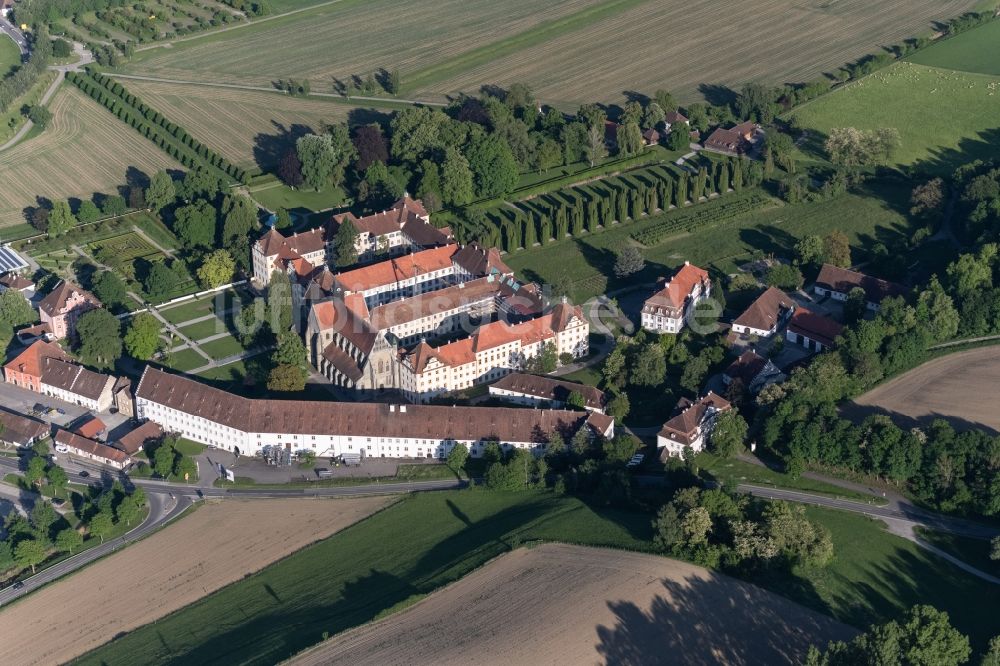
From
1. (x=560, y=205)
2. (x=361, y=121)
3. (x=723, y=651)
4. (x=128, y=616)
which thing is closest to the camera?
(x=723, y=651)

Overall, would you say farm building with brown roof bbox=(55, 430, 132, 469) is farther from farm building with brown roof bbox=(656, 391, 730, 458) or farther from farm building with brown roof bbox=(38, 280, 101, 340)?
farm building with brown roof bbox=(656, 391, 730, 458)

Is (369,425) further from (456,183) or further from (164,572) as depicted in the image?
(456,183)

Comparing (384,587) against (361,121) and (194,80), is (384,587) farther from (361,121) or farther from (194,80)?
(194,80)

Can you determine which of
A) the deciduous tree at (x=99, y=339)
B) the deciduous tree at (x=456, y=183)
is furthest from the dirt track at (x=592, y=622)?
the deciduous tree at (x=456, y=183)

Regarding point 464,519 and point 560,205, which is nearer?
point 464,519

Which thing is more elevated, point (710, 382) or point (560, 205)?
point (560, 205)

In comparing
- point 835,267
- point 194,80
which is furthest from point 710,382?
point 194,80

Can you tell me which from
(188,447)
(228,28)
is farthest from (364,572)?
(228,28)

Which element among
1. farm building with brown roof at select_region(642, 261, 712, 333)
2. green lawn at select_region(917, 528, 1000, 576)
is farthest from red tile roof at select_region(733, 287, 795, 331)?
green lawn at select_region(917, 528, 1000, 576)
